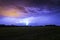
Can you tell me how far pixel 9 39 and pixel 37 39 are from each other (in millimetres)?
2686

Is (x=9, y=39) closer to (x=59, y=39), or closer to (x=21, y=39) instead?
(x=21, y=39)

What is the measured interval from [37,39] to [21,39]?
1.55m

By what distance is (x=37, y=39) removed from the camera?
1509 centimetres

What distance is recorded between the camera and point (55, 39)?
15156 millimetres

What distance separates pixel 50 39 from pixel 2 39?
182 inches

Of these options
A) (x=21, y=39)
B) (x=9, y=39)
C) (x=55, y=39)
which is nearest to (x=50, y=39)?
(x=55, y=39)

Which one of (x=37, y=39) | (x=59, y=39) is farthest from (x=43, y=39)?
(x=59, y=39)

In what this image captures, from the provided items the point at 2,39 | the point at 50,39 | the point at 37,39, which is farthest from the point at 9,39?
the point at 50,39

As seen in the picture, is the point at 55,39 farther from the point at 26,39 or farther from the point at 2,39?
the point at 2,39

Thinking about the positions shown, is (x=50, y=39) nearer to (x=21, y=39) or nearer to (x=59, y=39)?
(x=59, y=39)

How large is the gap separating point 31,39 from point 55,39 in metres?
2.34

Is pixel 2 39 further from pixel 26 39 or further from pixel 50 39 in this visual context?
pixel 50 39

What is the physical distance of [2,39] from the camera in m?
15.0

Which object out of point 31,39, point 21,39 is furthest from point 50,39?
point 21,39
